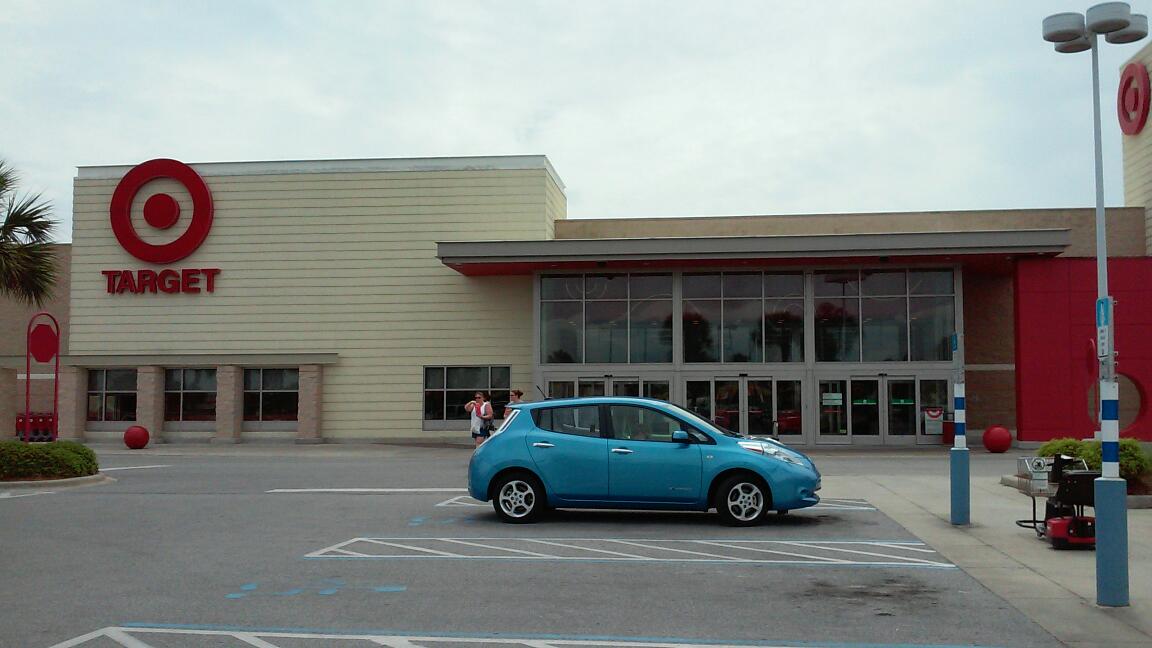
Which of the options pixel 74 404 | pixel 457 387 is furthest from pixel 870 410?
pixel 74 404

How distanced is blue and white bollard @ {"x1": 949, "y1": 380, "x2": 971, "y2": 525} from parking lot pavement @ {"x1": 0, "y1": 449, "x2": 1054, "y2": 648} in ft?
2.69

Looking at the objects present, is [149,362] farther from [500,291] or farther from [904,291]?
[904,291]

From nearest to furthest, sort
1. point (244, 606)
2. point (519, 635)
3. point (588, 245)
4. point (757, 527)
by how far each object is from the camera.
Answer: point (519, 635) → point (244, 606) → point (757, 527) → point (588, 245)

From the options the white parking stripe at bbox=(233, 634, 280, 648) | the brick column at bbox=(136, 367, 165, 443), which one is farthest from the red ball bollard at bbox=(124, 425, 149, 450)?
the white parking stripe at bbox=(233, 634, 280, 648)

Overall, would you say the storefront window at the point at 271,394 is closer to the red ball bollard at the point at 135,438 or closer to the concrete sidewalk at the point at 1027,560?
the red ball bollard at the point at 135,438

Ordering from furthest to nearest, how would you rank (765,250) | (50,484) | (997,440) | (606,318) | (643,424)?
1. (606,318)
2. (765,250)
3. (997,440)
4. (50,484)
5. (643,424)

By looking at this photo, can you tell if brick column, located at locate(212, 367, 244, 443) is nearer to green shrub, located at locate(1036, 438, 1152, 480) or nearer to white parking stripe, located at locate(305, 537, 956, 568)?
white parking stripe, located at locate(305, 537, 956, 568)

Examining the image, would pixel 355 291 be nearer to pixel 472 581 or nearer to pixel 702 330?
pixel 702 330

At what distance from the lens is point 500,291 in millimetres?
33531

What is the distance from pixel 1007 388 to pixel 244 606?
29.3m

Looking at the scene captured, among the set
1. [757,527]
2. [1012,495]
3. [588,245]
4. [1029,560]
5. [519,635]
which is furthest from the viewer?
[588,245]

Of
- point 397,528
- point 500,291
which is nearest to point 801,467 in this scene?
point 397,528

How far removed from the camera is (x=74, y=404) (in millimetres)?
34375

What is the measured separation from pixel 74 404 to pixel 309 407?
799 cm
